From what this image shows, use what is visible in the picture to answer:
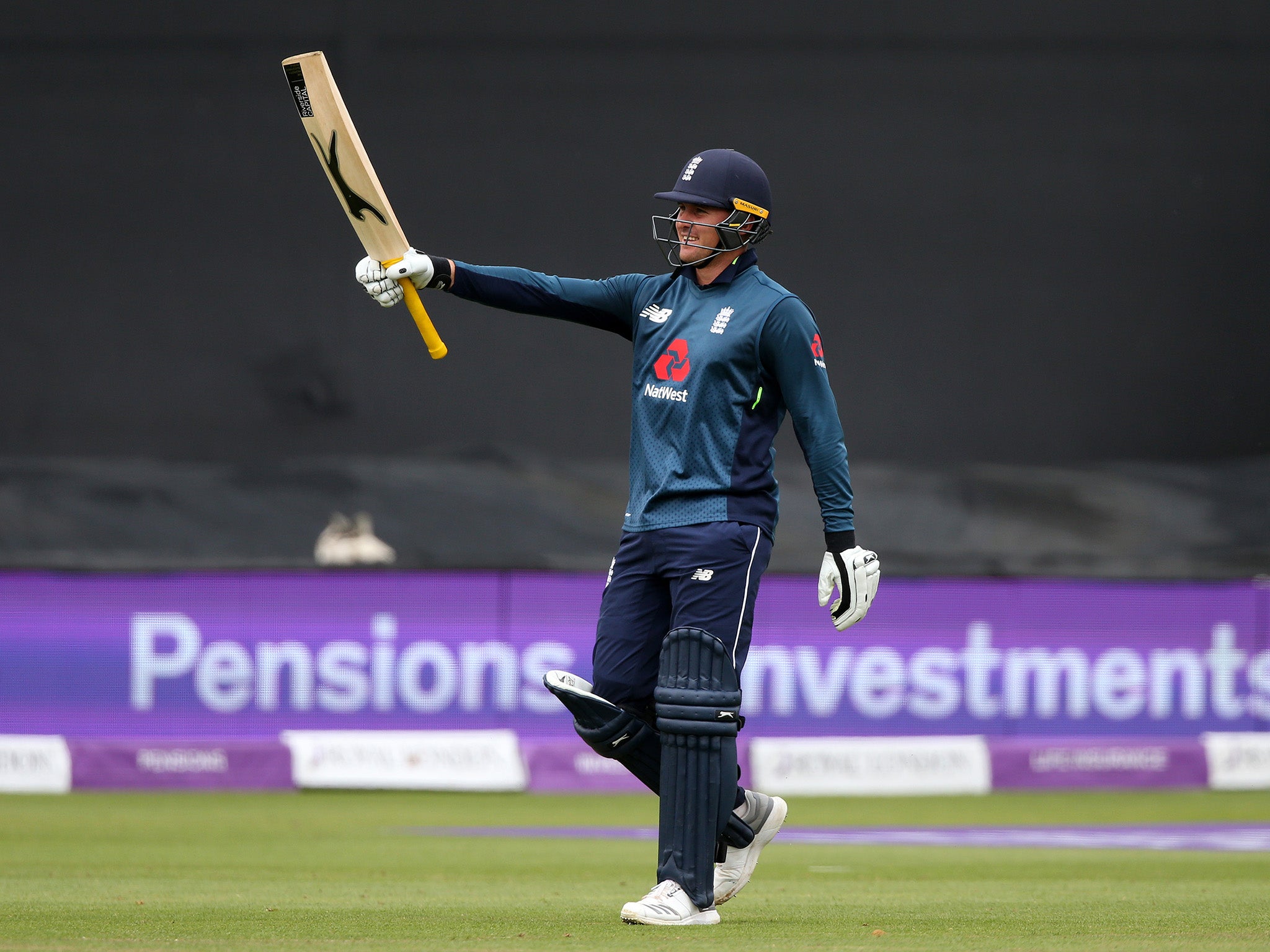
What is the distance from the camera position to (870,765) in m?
9.09

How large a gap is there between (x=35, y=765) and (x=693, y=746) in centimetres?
614

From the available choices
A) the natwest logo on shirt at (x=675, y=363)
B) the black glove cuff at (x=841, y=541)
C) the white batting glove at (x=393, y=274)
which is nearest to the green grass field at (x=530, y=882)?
the black glove cuff at (x=841, y=541)

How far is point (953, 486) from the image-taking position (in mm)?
9984

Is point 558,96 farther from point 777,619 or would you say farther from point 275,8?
point 777,619

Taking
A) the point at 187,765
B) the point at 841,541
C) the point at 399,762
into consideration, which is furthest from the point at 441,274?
the point at 187,765

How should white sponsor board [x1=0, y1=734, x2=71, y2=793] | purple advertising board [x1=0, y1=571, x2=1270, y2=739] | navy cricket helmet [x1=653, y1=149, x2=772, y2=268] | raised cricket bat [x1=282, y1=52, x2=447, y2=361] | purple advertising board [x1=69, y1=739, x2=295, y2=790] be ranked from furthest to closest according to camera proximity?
purple advertising board [x1=0, y1=571, x2=1270, y2=739]
purple advertising board [x1=69, y1=739, x2=295, y2=790]
white sponsor board [x1=0, y1=734, x2=71, y2=793]
raised cricket bat [x1=282, y1=52, x2=447, y2=361]
navy cricket helmet [x1=653, y1=149, x2=772, y2=268]

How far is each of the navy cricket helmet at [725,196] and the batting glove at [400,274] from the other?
1.61ft

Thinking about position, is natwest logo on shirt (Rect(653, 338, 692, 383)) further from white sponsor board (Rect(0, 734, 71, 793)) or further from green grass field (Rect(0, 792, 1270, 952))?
white sponsor board (Rect(0, 734, 71, 793))

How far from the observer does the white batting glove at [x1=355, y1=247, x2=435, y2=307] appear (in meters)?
3.74

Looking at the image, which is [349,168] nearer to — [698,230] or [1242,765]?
[698,230]

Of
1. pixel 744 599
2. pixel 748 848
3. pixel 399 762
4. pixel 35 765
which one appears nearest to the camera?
pixel 744 599

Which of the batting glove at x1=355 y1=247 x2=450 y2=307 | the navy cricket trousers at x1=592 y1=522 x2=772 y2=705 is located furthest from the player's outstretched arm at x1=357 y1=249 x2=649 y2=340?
the navy cricket trousers at x1=592 y1=522 x2=772 y2=705

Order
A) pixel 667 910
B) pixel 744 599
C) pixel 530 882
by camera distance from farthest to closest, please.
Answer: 1. pixel 530 882
2. pixel 744 599
3. pixel 667 910

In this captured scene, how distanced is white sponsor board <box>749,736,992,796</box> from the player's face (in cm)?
559
